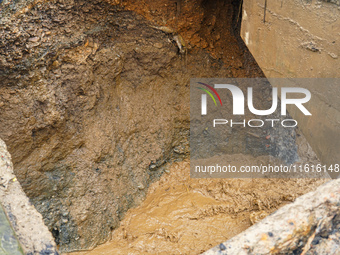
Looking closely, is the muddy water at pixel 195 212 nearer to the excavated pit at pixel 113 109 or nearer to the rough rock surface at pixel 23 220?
the excavated pit at pixel 113 109

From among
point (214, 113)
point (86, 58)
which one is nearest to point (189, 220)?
point (214, 113)

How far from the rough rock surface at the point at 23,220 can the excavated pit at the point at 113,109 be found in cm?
140

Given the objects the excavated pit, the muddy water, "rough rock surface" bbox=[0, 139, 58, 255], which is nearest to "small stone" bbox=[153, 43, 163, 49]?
the excavated pit

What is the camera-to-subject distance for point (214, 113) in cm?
444

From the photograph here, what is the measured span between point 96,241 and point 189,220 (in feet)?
3.47

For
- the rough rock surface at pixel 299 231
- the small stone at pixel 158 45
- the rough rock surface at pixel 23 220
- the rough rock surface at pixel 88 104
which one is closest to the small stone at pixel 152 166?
the rough rock surface at pixel 88 104

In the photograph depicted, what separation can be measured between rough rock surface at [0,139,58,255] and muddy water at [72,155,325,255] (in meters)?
1.84

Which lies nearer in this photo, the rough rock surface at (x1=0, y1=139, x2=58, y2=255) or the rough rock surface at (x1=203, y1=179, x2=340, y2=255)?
the rough rock surface at (x1=203, y1=179, x2=340, y2=255)

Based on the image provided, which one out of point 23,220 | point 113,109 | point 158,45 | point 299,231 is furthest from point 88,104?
point 299,231

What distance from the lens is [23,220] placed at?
5.47 ft

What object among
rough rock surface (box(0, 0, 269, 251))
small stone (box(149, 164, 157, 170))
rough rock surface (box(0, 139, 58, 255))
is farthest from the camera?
small stone (box(149, 164, 157, 170))

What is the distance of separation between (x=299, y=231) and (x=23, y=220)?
1346 mm

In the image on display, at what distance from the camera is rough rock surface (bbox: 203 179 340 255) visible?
1.42 metres

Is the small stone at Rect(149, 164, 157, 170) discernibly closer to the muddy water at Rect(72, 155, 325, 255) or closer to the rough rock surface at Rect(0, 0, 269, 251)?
the rough rock surface at Rect(0, 0, 269, 251)
